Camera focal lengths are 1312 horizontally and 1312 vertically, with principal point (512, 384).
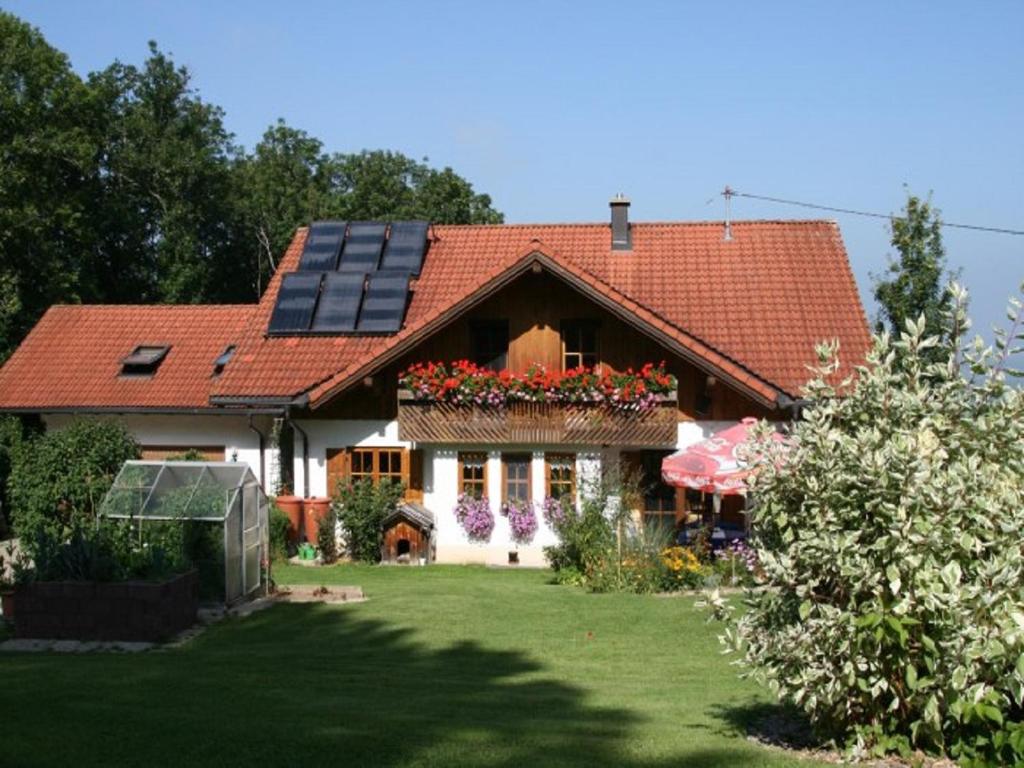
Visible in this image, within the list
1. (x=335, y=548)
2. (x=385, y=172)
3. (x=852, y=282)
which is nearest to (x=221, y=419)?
(x=335, y=548)

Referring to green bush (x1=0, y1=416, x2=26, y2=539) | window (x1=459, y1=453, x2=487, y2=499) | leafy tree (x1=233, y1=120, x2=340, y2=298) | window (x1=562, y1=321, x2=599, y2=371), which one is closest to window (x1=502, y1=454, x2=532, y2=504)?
window (x1=459, y1=453, x2=487, y2=499)

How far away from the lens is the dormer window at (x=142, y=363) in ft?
98.4

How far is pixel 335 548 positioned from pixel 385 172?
3926cm

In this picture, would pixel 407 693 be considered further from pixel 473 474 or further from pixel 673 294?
pixel 673 294

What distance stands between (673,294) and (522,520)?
6523 millimetres

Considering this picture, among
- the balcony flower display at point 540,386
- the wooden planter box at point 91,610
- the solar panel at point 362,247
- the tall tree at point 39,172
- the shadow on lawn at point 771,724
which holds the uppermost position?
the tall tree at point 39,172

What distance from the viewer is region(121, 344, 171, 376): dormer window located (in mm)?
29984

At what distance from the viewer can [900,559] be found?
8.65 m

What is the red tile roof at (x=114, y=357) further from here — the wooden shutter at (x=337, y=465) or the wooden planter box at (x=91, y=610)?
the wooden planter box at (x=91, y=610)

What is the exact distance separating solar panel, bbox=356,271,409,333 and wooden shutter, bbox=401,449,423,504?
3079 mm

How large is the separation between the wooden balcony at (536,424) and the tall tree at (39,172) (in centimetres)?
1797

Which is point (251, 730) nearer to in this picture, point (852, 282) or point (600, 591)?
point (600, 591)

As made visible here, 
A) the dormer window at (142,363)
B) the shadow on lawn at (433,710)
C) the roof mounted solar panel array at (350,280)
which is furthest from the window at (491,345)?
the shadow on lawn at (433,710)

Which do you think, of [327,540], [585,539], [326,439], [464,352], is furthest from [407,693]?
[326,439]
